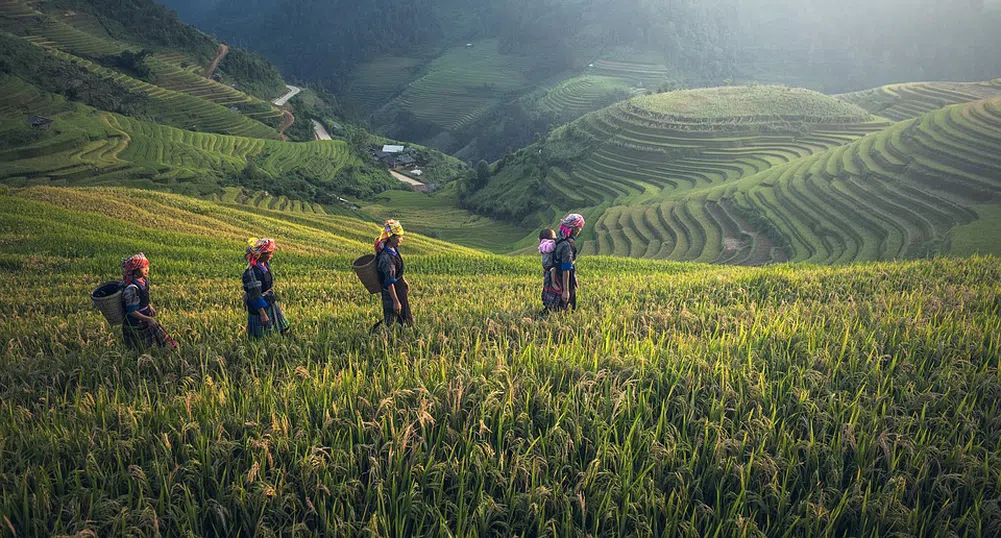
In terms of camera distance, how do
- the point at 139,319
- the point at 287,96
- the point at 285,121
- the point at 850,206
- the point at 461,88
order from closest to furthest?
the point at 139,319
the point at 850,206
the point at 285,121
the point at 287,96
the point at 461,88

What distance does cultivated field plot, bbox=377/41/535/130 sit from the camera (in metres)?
147

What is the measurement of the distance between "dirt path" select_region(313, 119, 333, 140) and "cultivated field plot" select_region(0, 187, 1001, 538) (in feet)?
332

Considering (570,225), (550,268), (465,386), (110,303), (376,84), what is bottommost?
(465,386)

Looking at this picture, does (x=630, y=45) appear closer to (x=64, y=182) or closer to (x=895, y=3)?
(x=895, y=3)

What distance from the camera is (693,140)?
6669 cm

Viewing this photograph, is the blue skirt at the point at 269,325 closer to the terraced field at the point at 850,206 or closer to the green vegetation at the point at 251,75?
the terraced field at the point at 850,206

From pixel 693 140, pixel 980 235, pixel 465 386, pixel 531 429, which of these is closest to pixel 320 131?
pixel 693 140

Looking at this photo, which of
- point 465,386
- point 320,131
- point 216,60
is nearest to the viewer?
point 465,386

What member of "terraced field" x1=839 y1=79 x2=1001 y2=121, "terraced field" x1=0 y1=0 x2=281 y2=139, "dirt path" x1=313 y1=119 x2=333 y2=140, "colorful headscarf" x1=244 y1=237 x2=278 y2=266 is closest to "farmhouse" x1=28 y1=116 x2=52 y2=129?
"terraced field" x1=0 y1=0 x2=281 y2=139

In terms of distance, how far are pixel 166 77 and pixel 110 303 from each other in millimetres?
110204

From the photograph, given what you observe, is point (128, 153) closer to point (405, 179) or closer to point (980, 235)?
point (405, 179)

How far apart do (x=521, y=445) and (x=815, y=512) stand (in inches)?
69.3

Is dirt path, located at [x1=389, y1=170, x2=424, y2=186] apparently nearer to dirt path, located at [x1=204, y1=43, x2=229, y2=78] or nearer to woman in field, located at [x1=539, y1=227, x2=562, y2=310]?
dirt path, located at [x1=204, y1=43, x2=229, y2=78]

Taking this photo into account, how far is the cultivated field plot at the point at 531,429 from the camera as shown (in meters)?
2.97
